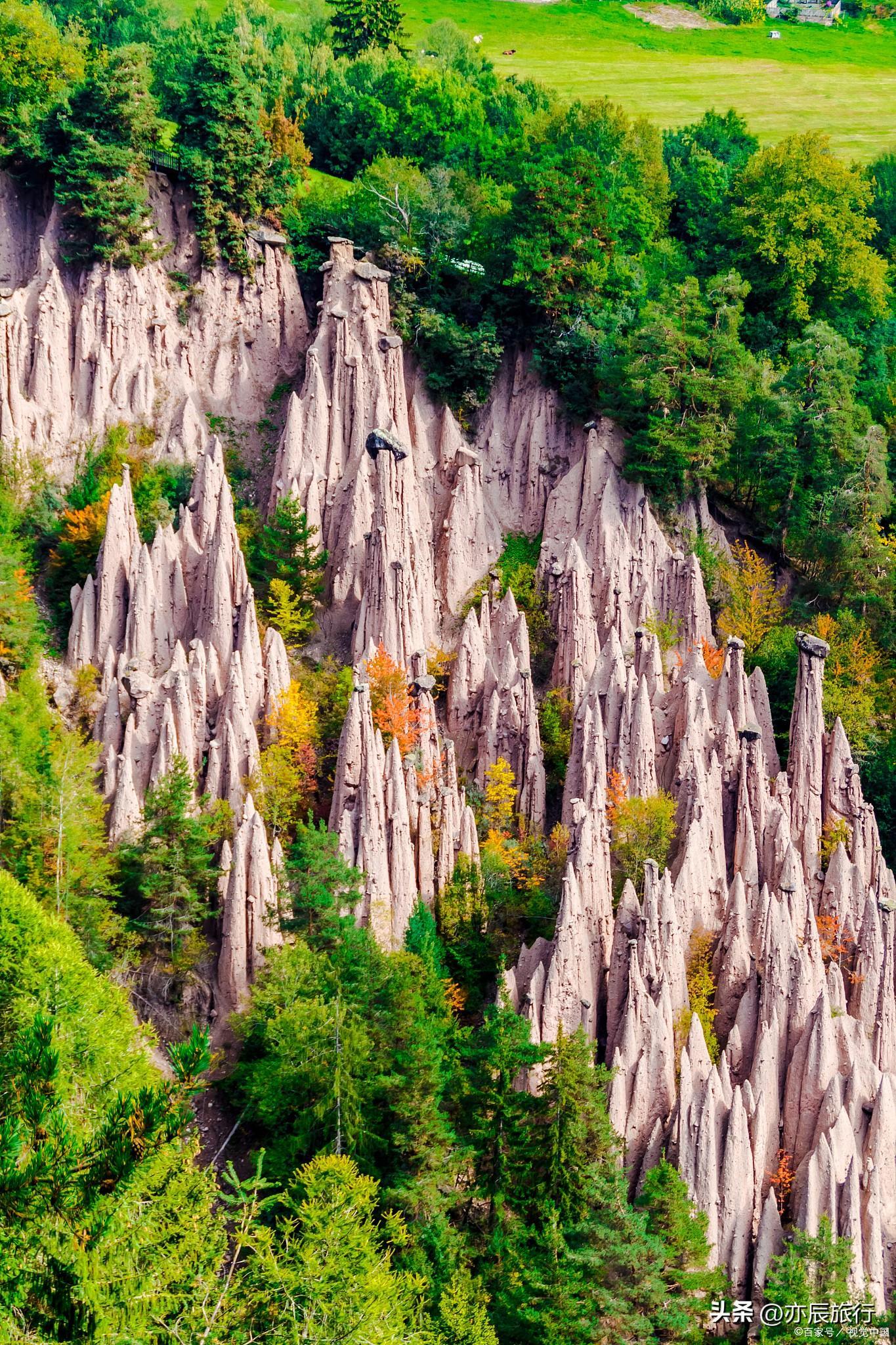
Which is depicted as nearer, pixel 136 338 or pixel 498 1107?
pixel 498 1107

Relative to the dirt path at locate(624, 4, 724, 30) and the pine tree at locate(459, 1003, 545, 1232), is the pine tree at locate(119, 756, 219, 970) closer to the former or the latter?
the pine tree at locate(459, 1003, 545, 1232)

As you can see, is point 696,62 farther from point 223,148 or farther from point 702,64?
point 223,148

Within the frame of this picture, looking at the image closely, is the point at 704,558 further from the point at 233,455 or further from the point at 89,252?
the point at 89,252

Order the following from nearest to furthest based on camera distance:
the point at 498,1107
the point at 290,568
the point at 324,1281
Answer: the point at 324,1281, the point at 498,1107, the point at 290,568

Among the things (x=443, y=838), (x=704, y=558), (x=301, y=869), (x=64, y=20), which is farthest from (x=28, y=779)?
(x=64, y=20)

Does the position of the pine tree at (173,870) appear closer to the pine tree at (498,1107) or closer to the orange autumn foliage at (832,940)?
the pine tree at (498,1107)

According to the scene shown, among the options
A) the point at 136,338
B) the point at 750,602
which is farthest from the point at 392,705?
the point at 136,338
